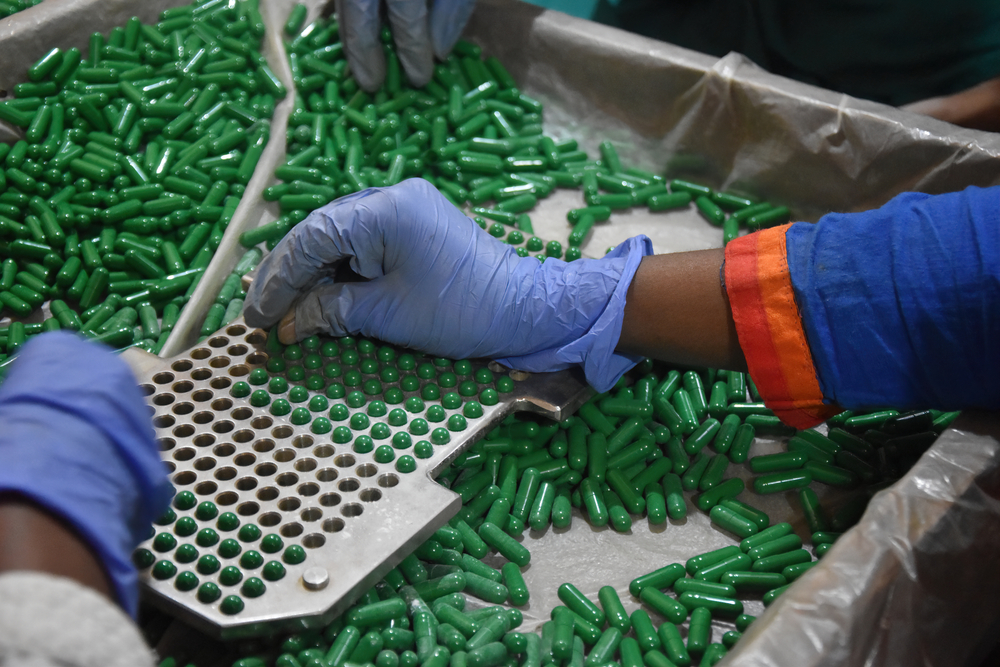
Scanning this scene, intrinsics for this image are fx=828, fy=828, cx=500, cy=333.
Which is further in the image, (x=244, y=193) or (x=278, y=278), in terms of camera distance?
(x=244, y=193)

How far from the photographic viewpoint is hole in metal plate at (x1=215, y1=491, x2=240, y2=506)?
153cm

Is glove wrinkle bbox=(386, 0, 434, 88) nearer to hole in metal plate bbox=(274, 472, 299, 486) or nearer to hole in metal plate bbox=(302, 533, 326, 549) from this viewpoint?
hole in metal plate bbox=(274, 472, 299, 486)

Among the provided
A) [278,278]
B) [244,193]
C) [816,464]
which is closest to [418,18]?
[244,193]

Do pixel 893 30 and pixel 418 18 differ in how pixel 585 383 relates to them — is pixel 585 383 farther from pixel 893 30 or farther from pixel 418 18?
pixel 893 30

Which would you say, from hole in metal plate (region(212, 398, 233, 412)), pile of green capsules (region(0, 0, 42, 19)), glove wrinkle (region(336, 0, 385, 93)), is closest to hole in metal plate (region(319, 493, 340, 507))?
hole in metal plate (region(212, 398, 233, 412))

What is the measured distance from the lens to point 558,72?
2.80m

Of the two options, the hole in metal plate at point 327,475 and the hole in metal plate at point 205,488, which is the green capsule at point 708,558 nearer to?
the hole in metal plate at point 327,475

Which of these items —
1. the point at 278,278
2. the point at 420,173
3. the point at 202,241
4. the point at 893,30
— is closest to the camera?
the point at 278,278

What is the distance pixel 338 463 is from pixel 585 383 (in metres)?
0.58

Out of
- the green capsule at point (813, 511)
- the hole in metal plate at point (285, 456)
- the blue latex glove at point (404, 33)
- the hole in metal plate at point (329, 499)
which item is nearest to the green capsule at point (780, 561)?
the green capsule at point (813, 511)

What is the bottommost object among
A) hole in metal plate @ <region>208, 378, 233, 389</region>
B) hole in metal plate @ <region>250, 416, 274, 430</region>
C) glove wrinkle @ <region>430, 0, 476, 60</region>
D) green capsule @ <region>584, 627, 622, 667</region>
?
green capsule @ <region>584, 627, 622, 667</region>

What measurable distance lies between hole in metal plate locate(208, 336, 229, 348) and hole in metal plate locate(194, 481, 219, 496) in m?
0.40

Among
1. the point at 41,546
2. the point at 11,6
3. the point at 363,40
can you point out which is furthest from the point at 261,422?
the point at 11,6

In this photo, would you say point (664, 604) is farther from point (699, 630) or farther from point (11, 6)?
point (11, 6)
